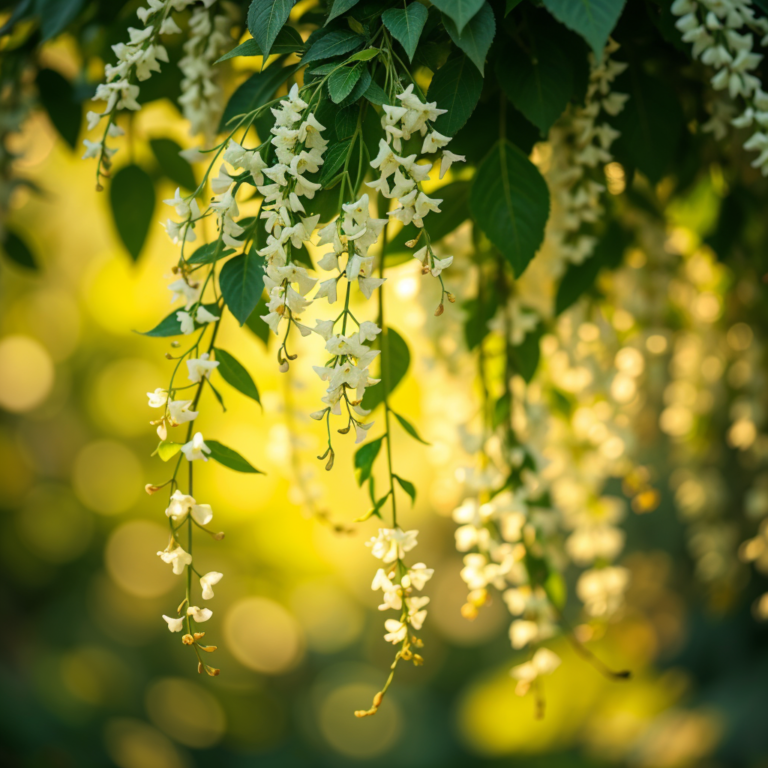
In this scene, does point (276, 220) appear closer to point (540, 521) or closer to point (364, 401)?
point (364, 401)

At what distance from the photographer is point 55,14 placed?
18.3 inches

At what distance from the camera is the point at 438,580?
2.58 m

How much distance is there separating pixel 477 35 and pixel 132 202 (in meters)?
0.36

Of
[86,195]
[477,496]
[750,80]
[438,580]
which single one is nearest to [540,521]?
[477,496]

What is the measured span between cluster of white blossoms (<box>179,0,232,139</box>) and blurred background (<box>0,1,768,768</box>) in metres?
0.91

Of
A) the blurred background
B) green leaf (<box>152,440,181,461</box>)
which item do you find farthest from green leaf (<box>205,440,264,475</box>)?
the blurred background

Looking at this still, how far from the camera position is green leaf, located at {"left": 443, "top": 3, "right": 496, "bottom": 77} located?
0.29m

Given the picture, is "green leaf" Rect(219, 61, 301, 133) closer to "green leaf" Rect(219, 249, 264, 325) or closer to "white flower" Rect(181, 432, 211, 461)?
"green leaf" Rect(219, 249, 264, 325)

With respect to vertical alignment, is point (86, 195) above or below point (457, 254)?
above

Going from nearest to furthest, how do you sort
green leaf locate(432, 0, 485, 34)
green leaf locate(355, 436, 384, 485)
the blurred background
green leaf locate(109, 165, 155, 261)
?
green leaf locate(432, 0, 485, 34), green leaf locate(355, 436, 384, 485), green leaf locate(109, 165, 155, 261), the blurred background

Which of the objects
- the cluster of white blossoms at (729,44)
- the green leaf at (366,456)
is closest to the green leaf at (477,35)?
the cluster of white blossoms at (729,44)

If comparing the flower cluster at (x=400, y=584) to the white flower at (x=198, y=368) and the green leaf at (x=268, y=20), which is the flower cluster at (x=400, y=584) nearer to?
the white flower at (x=198, y=368)

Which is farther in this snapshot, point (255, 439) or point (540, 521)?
point (255, 439)

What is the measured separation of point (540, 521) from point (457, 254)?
290mm
